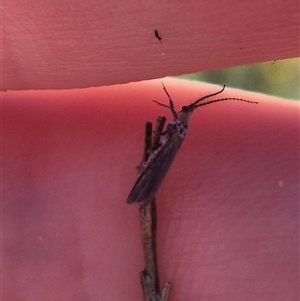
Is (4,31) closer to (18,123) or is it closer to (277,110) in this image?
(18,123)

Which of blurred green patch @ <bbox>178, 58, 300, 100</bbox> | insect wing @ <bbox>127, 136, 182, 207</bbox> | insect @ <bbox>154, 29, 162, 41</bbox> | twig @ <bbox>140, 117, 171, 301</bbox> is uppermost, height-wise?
blurred green patch @ <bbox>178, 58, 300, 100</bbox>

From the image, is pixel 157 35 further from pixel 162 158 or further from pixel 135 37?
pixel 162 158

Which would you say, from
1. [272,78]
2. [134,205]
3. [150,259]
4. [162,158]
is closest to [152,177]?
[162,158]

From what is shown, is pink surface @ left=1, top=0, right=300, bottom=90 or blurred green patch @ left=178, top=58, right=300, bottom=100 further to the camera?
blurred green patch @ left=178, top=58, right=300, bottom=100

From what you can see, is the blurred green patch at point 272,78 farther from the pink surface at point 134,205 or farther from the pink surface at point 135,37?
the pink surface at point 135,37

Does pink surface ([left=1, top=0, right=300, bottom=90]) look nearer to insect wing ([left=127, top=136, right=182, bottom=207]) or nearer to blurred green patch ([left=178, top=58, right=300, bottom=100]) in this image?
insect wing ([left=127, top=136, right=182, bottom=207])

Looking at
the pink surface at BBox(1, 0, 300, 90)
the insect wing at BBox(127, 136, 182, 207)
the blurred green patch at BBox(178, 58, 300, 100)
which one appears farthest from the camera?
the blurred green patch at BBox(178, 58, 300, 100)

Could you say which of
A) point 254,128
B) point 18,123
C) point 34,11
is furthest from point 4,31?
point 254,128

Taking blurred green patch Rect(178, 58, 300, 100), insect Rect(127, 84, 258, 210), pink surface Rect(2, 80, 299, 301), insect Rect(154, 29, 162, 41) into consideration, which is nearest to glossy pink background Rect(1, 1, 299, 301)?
pink surface Rect(2, 80, 299, 301)
